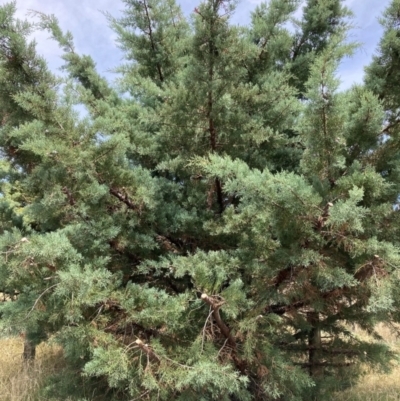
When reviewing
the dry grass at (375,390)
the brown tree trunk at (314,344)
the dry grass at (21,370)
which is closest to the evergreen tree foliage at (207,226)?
the brown tree trunk at (314,344)

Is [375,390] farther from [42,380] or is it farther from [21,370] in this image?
[21,370]

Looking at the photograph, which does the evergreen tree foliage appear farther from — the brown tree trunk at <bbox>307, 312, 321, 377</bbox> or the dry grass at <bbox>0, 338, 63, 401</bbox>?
the dry grass at <bbox>0, 338, 63, 401</bbox>

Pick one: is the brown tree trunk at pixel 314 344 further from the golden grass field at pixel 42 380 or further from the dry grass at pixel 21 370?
the dry grass at pixel 21 370

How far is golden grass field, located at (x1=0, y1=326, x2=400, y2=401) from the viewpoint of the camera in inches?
147

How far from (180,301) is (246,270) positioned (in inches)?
17.1

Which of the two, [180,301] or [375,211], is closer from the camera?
→ [375,211]

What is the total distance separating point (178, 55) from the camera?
3838 millimetres

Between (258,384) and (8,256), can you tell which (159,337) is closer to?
(258,384)

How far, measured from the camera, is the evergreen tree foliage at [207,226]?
81.4 inches

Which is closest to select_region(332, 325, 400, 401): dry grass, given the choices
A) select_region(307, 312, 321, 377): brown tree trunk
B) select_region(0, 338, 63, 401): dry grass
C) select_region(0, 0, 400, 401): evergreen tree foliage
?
select_region(307, 312, 321, 377): brown tree trunk

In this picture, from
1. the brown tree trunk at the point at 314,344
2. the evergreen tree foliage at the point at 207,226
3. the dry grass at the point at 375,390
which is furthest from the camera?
the dry grass at the point at 375,390

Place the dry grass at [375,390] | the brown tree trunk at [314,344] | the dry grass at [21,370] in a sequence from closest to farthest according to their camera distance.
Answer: the brown tree trunk at [314,344]
the dry grass at [21,370]
the dry grass at [375,390]

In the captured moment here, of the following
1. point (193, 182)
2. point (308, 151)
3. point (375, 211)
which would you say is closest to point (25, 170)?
point (193, 182)

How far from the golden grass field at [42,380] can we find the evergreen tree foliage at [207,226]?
2.65 feet
